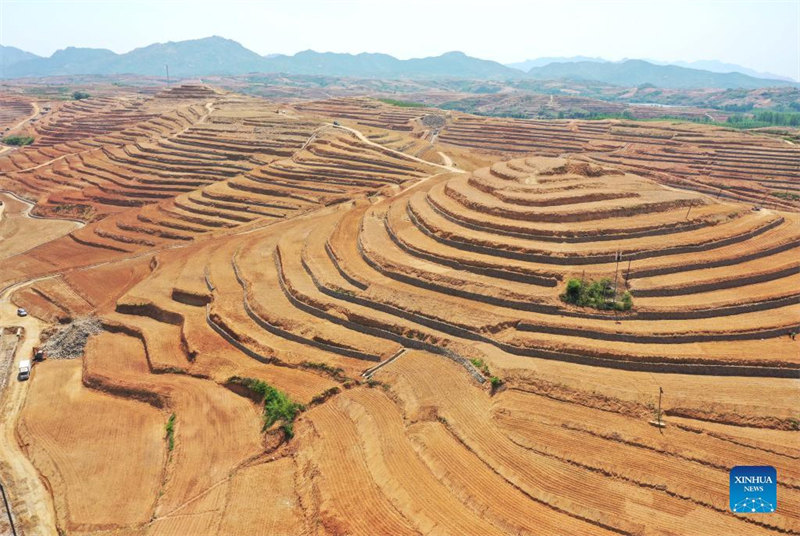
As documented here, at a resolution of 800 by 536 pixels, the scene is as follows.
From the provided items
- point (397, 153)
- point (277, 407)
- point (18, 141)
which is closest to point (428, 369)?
point (277, 407)

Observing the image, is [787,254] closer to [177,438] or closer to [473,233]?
[473,233]

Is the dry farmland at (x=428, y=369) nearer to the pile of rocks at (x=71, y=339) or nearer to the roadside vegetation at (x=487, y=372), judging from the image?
the roadside vegetation at (x=487, y=372)

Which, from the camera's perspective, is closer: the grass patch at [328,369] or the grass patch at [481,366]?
the grass patch at [481,366]

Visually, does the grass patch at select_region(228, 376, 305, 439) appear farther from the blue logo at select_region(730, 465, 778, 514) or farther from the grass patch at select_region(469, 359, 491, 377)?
the blue logo at select_region(730, 465, 778, 514)

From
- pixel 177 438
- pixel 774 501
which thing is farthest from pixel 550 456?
pixel 177 438

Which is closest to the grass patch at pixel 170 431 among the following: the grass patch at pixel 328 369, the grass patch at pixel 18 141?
the grass patch at pixel 328 369
